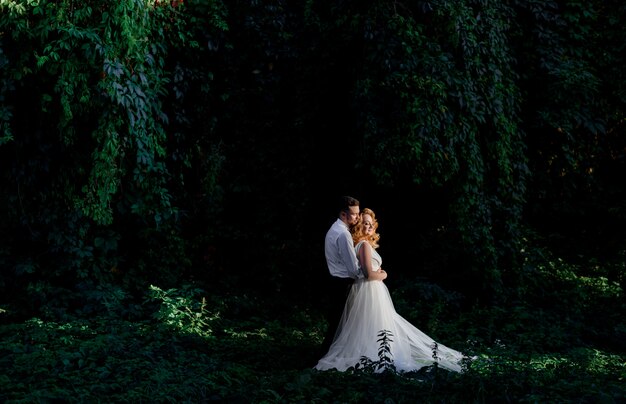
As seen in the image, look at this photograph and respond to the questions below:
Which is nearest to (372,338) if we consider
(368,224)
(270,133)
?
(368,224)

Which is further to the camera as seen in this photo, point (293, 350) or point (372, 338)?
point (293, 350)

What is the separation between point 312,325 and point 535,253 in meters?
4.49

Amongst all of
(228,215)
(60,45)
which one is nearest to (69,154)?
(60,45)

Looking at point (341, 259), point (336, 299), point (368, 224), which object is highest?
point (368, 224)

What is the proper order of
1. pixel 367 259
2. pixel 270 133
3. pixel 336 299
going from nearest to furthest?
pixel 367 259 < pixel 336 299 < pixel 270 133

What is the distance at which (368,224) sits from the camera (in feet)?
24.5

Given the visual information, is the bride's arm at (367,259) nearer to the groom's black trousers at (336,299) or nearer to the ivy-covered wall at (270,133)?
the groom's black trousers at (336,299)

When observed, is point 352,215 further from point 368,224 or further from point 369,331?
point 369,331

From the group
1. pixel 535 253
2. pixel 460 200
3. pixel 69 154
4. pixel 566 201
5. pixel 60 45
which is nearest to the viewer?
pixel 60 45

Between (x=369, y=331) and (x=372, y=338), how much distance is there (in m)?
0.08

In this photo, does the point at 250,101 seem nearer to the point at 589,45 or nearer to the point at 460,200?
the point at 460,200

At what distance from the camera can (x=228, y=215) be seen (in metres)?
11.2

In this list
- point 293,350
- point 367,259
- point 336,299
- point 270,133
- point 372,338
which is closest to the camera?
point 367,259

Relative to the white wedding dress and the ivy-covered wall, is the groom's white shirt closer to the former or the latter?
the white wedding dress
